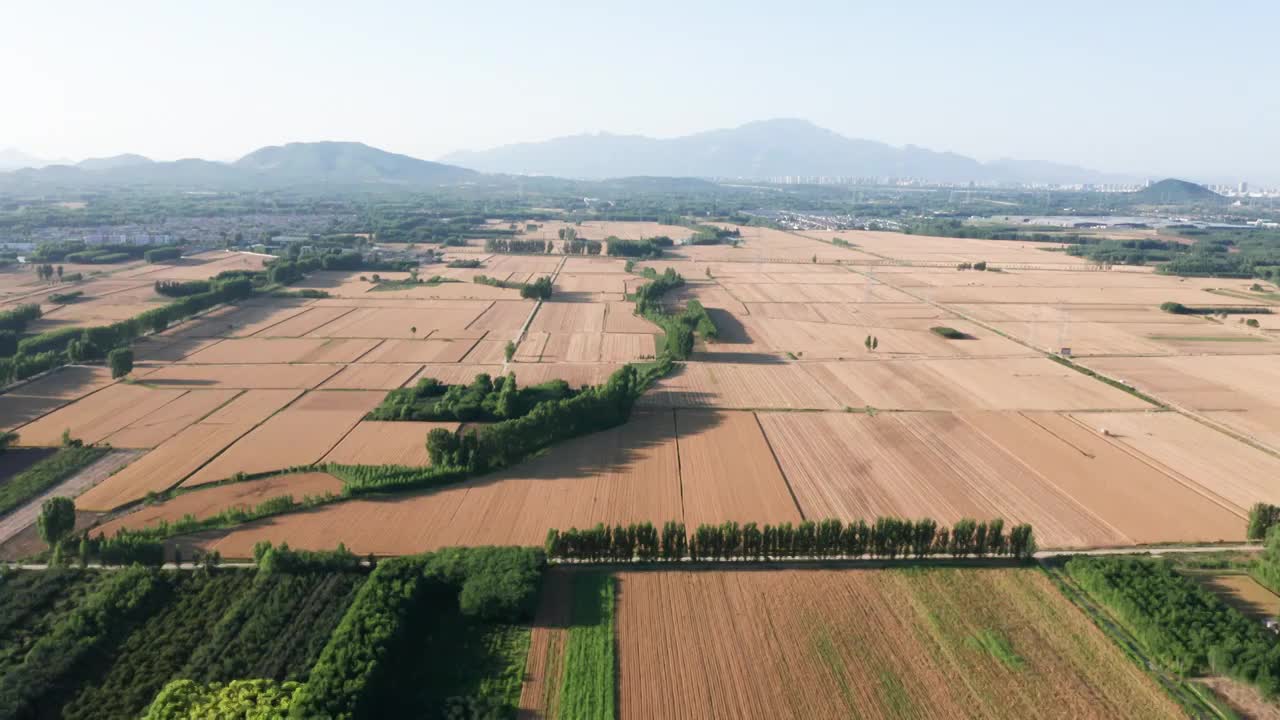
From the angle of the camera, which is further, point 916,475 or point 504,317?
point 504,317

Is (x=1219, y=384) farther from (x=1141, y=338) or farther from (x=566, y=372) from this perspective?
(x=566, y=372)

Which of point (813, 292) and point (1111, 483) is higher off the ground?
point (813, 292)

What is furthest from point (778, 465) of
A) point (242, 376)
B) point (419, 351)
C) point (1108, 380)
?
point (242, 376)

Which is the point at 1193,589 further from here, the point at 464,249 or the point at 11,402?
the point at 464,249

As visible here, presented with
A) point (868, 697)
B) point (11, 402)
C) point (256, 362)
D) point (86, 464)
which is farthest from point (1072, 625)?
point (11, 402)

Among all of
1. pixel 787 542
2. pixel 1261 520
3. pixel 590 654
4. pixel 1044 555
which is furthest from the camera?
pixel 1261 520

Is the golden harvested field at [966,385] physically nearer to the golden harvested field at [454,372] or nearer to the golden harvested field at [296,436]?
the golden harvested field at [454,372]

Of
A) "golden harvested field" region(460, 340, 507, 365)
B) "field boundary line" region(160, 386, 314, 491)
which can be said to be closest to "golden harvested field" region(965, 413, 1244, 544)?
"golden harvested field" region(460, 340, 507, 365)
